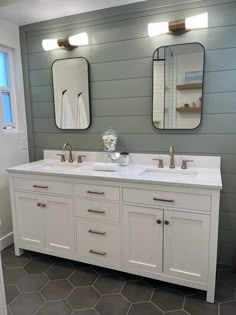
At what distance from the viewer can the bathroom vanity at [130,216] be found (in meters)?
1.82

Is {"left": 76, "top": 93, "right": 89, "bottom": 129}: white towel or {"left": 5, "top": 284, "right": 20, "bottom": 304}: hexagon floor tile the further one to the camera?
{"left": 76, "top": 93, "right": 89, "bottom": 129}: white towel

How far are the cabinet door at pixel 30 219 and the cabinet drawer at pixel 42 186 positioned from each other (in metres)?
0.08

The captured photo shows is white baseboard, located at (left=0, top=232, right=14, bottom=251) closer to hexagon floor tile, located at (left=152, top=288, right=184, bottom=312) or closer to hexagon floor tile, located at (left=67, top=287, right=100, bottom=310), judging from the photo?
hexagon floor tile, located at (left=67, top=287, right=100, bottom=310)

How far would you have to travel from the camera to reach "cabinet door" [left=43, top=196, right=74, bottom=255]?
2227 mm

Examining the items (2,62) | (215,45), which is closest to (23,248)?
(2,62)

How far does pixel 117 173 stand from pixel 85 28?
1.50 m

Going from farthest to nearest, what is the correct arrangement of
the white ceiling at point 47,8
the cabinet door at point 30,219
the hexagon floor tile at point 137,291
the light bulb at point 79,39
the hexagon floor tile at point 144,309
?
the light bulb at point 79,39
the cabinet door at point 30,219
the white ceiling at point 47,8
the hexagon floor tile at point 137,291
the hexagon floor tile at point 144,309

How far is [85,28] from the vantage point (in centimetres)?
249

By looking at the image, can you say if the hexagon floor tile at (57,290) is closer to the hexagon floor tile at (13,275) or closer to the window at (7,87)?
the hexagon floor tile at (13,275)

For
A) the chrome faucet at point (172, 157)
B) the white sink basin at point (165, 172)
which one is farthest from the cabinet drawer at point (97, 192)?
the chrome faucet at point (172, 157)

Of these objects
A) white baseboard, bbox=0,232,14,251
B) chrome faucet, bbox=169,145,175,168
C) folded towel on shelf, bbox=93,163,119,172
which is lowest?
white baseboard, bbox=0,232,14,251

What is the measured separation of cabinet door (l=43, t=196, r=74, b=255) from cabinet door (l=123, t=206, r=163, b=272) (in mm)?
520

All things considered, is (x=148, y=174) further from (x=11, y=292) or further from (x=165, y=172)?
(x=11, y=292)

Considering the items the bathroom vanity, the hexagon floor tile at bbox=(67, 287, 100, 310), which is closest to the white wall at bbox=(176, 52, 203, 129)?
the bathroom vanity
